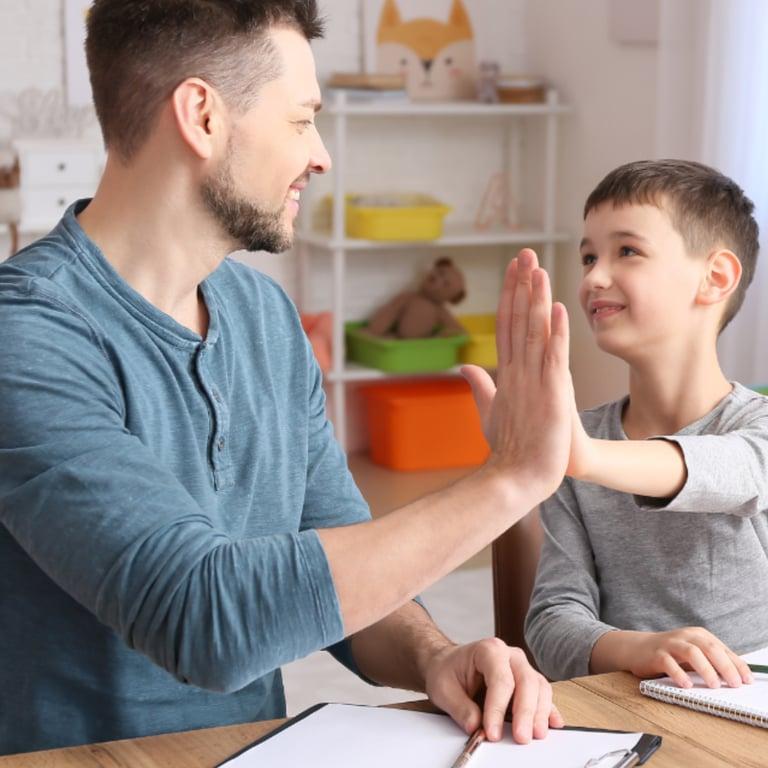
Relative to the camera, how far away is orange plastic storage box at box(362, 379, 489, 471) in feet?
15.4

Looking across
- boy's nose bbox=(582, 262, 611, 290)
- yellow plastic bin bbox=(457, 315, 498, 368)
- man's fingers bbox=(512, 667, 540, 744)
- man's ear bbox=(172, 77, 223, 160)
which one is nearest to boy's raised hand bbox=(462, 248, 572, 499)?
man's fingers bbox=(512, 667, 540, 744)

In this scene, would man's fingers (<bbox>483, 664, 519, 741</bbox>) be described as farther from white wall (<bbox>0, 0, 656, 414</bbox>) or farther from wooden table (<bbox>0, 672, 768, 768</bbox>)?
white wall (<bbox>0, 0, 656, 414</bbox>)

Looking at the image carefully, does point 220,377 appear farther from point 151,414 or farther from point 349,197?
point 349,197

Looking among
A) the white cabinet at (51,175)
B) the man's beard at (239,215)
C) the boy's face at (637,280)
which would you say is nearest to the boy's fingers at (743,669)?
the boy's face at (637,280)

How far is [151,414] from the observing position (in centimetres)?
135

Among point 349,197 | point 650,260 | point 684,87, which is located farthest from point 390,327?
point 650,260

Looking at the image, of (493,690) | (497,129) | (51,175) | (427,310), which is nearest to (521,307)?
(493,690)

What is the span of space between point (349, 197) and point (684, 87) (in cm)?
138

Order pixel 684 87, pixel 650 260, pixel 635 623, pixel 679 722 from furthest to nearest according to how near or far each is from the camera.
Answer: pixel 684 87 → pixel 650 260 → pixel 635 623 → pixel 679 722

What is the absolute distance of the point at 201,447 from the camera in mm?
1413

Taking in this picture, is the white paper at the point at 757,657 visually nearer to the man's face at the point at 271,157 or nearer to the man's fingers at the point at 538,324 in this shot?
the man's fingers at the point at 538,324

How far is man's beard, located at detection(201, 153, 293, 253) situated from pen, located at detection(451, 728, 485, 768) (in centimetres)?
59

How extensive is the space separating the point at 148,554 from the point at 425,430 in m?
3.61

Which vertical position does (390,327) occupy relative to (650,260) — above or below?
below
